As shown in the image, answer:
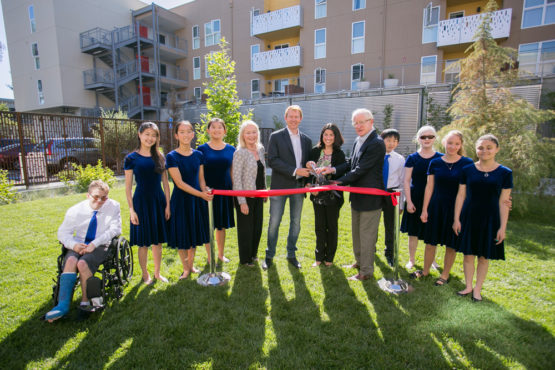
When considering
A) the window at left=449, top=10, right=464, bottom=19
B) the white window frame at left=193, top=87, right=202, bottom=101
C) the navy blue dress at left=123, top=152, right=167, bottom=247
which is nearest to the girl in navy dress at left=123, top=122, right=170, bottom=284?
the navy blue dress at left=123, top=152, right=167, bottom=247

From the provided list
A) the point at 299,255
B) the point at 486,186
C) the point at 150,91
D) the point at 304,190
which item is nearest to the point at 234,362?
the point at 304,190

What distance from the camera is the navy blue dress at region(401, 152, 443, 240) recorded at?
158 inches

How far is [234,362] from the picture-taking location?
250 centimetres

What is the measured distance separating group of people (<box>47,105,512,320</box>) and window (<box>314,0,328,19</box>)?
19239 mm

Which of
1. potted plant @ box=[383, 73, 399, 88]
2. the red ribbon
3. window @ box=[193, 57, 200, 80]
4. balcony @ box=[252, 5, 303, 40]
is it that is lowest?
the red ribbon

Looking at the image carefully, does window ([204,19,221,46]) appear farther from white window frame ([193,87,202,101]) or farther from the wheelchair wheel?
the wheelchair wheel

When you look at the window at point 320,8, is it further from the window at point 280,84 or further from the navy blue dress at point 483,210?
the navy blue dress at point 483,210

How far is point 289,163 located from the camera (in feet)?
Answer: 13.8

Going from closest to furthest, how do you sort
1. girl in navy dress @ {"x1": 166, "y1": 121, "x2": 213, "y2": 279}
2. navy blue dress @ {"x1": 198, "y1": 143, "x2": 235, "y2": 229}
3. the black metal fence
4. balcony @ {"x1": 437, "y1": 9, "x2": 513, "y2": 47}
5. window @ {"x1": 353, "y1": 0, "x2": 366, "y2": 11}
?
girl in navy dress @ {"x1": 166, "y1": 121, "x2": 213, "y2": 279}, navy blue dress @ {"x1": 198, "y1": 143, "x2": 235, "y2": 229}, the black metal fence, balcony @ {"x1": 437, "y1": 9, "x2": 513, "y2": 47}, window @ {"x1": 353, "y1": 0, "x2": 366, "y2": 11}

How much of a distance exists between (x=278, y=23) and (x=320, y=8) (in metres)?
3.17

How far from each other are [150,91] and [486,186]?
2769 cm

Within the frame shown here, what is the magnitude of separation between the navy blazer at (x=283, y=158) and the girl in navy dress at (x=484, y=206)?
2.10 m

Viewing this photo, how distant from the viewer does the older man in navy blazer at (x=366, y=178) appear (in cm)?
361

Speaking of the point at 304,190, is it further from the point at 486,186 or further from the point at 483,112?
the point at 483,112
